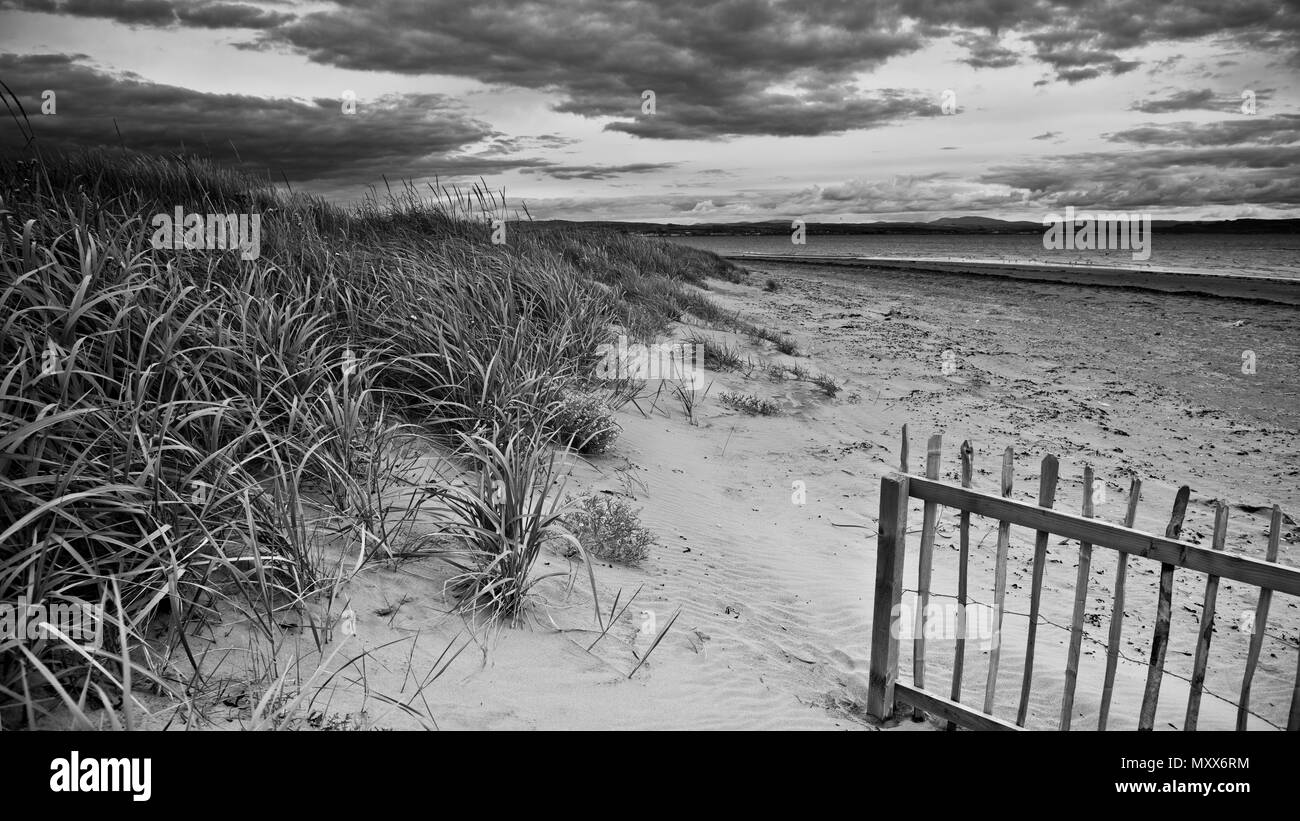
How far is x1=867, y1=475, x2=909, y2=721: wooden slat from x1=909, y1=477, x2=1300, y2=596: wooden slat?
0.15 m

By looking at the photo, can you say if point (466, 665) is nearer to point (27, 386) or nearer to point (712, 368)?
point (27, 386)

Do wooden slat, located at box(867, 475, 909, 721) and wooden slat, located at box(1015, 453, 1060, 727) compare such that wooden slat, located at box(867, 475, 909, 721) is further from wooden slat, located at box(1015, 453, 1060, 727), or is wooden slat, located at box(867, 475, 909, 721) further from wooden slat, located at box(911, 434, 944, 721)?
wooden slat, located at box(1015, 453, 1060, 727)

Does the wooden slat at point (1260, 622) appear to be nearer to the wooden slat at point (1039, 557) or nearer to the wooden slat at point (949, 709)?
the wooden slat at point (1039, 557)

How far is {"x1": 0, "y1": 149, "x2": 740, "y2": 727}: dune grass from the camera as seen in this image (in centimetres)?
267

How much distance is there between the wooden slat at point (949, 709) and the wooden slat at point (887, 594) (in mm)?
73

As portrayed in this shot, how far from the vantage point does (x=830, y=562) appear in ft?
18.4

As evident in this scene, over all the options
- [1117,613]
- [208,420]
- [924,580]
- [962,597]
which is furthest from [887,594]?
[208,420]

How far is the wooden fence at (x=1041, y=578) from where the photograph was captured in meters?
2.85

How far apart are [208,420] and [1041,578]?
4227mm

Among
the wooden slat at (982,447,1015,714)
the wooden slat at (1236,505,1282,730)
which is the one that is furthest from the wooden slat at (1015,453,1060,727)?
the wooden slat at (1236,505,1282,730)

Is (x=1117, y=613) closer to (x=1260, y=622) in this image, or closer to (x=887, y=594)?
(x=1260, y=622)

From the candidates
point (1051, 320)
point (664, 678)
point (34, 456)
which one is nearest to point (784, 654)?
point (664, 678)

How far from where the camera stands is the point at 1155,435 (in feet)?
30.3
